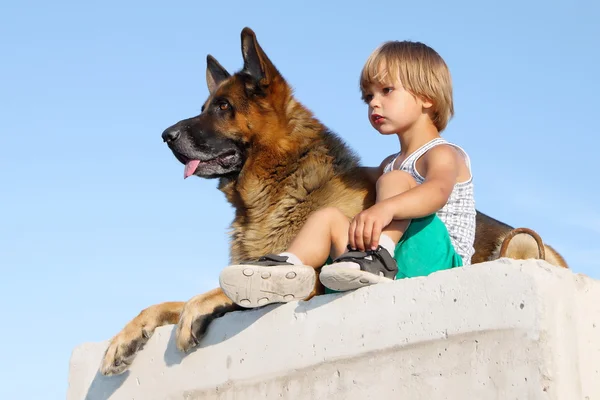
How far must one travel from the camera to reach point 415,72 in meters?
3.94

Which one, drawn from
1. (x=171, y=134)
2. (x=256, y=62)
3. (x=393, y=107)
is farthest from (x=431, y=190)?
(x=171, y=134)

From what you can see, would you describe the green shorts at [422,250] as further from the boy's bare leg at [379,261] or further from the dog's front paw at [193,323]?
the dog's front paw at [193,323]

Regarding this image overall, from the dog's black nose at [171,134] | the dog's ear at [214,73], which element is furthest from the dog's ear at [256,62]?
the dog's black nose at [171,134]

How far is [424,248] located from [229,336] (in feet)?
3.09

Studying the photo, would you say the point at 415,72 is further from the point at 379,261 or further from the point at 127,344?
the point at 127,344

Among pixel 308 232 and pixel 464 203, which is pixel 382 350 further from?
pixel 464 203

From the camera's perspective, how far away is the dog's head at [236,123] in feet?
15.7

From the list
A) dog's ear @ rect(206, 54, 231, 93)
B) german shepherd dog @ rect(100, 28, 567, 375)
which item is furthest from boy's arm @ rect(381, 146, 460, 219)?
dog's ear @ rect(206, 54, 231, 93)

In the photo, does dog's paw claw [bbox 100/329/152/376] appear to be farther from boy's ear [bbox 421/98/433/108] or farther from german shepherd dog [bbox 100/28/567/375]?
boy's ear [bbox 421/98/433/108]

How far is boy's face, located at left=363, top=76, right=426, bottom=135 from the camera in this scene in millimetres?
3953

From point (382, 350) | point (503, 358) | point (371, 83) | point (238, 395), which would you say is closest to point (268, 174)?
point (371, 83)

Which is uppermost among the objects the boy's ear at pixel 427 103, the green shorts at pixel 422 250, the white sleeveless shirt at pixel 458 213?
the boy's ear at pixel 427 103

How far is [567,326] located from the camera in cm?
271

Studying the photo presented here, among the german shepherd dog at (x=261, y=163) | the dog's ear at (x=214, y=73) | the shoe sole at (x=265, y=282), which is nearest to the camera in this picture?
the shoe sole at (x=265, y=282)
